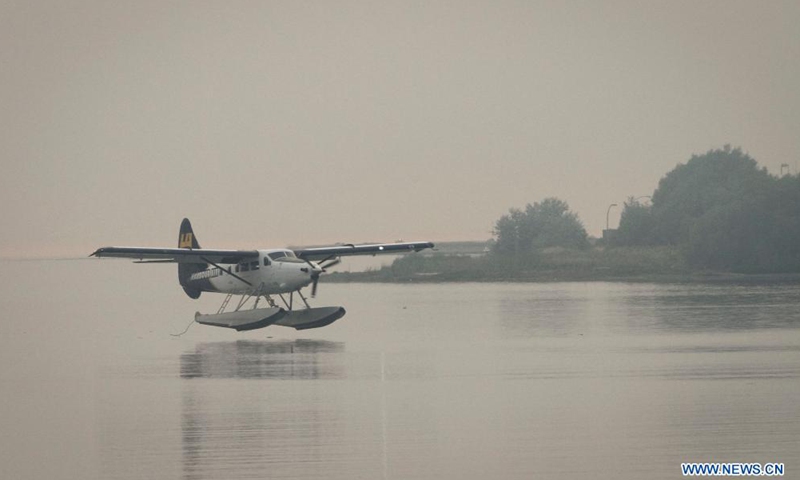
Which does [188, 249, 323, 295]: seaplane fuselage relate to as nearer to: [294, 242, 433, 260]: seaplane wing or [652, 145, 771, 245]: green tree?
[294, 242, 433, 260]: seaplane wing

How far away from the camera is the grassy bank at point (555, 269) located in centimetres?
6606

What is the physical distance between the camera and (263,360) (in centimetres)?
2347

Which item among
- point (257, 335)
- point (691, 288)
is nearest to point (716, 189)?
point (691, 288)

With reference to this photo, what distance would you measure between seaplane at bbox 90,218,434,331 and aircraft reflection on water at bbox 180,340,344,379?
172cm

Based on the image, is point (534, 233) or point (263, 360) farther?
point (534, 233)

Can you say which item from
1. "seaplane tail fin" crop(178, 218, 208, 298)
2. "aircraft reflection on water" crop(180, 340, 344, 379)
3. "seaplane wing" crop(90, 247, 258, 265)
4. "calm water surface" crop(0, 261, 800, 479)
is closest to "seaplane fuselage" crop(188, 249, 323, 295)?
"seaplane wing" crop(90, 247, 258, 265)

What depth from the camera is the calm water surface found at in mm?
12953

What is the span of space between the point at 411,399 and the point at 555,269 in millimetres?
58948

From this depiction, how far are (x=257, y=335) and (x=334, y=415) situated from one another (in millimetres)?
14806

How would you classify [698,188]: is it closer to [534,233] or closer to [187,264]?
[534,233]

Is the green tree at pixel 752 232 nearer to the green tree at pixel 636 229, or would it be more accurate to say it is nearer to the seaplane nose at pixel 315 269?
the green tree at pixel 636 229

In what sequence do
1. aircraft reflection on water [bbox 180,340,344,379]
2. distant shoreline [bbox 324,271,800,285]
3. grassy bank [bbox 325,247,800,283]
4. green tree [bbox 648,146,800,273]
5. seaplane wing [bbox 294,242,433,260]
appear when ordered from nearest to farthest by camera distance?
aircraft reflection on water [bbox 180,340,344,379], seaplane wing [bbox 294,242,433,260], distant shoreline [bbox 324,271,800,285], grassy bank [bbox 325,247,800,283], green tree [bbox 648,146,800,273]

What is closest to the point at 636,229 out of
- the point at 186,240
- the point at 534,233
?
the point at 534,233

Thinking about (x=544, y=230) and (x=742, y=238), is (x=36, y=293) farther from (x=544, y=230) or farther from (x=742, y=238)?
(x=544, y=230)
